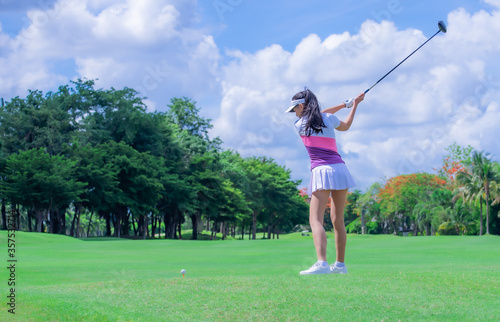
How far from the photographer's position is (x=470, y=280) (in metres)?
8.29

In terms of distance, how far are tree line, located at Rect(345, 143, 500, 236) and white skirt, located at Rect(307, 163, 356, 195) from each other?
60.5 meters

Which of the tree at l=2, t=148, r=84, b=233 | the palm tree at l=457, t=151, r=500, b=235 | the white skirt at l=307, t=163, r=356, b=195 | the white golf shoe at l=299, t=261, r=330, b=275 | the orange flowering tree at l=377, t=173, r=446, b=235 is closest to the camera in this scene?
the white skirt at l=307, t=163, r=356, b=195

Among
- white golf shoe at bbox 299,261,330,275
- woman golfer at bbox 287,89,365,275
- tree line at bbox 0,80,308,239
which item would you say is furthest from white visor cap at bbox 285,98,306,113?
tree line at bbox 0,80,308,239

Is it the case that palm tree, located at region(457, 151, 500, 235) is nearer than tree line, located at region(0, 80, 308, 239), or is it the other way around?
tree line, located at region(0, 80, 308, 239)

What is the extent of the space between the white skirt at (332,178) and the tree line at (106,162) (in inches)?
1674

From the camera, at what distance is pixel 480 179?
6594cm

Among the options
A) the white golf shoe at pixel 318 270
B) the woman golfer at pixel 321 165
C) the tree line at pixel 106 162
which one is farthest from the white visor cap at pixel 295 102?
the tree line at pixel 106 162

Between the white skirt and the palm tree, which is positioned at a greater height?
the palm tree

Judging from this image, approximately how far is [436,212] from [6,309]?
81206 millimetres

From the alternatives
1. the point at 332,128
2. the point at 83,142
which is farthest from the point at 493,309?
the point at 83,142

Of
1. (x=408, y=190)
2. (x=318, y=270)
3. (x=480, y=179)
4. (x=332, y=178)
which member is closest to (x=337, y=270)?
(x=318, y=270)

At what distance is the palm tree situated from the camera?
214 ft

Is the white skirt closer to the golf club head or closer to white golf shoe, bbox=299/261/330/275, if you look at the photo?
white golf shoe, bbox=299/261/330/275

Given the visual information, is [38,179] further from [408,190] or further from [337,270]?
[408,190]
